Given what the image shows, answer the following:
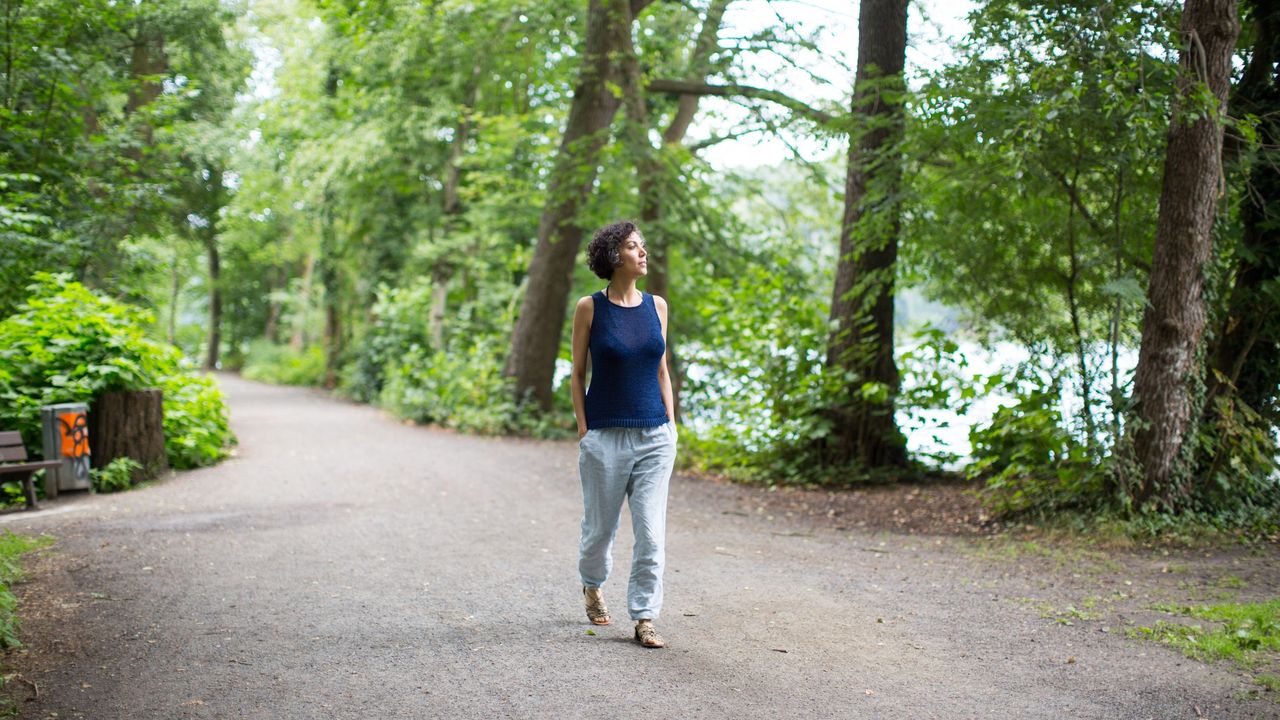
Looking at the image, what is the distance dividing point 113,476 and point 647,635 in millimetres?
7209

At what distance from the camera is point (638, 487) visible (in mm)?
5070

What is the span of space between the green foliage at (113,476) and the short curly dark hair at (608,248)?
7097 mm

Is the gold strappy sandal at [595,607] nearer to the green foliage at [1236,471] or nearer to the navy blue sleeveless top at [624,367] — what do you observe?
the navy blue sleeveless top at [624,367]

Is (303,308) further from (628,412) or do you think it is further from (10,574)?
(628,412)

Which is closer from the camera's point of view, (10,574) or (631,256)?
(631,256)

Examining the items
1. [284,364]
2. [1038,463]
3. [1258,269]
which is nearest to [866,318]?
[1038,463]

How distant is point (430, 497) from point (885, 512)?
14.6 ft

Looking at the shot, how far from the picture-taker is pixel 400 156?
21.0 metres

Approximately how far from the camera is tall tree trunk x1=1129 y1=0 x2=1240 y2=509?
24.3ft

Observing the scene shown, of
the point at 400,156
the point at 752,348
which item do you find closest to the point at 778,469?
the point at 752,348

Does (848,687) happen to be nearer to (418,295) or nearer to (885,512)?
(885,512)

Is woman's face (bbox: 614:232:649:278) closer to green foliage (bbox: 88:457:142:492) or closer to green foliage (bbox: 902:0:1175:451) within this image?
green foliage (bbox: 902:0:1175:451)

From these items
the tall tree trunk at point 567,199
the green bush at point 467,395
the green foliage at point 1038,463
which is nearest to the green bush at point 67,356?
the green bush at point 467,395

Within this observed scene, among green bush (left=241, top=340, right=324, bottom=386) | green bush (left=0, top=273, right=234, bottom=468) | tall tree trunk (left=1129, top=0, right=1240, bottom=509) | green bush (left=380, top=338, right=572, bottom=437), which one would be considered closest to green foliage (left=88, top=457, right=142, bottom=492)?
green bush (left=0, top=273, right=234, bottom=468)
